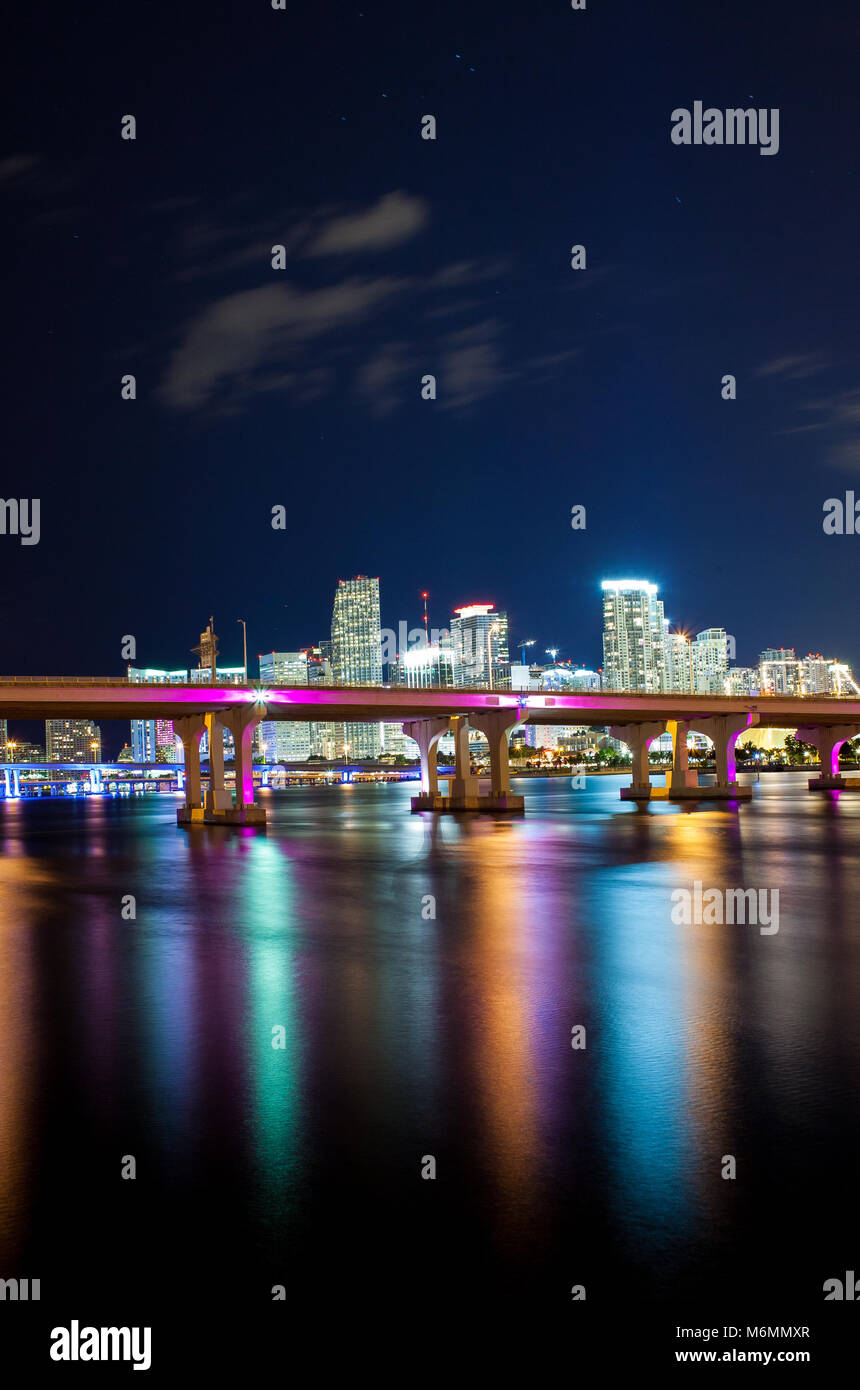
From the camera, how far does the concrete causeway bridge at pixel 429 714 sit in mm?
75375

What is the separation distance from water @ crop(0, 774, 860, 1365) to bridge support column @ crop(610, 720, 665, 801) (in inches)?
3418

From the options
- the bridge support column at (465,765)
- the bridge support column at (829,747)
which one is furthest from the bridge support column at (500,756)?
the bridge support column at (829,747)

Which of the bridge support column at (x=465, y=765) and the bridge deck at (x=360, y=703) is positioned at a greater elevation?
the bridge deck at (x=360, y=703)

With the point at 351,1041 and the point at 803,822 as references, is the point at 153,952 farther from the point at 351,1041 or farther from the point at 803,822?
the point at 803,822

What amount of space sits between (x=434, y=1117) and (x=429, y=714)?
85.2 meters

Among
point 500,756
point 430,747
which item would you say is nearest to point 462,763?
point 430,747

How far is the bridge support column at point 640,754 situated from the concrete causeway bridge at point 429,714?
15 cm

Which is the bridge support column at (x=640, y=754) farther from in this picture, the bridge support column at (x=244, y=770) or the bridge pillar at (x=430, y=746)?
the bridge support column at (x=244, y=770)

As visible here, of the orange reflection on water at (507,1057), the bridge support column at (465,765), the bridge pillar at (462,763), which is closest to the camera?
the orange reflection on water at (507,1057)

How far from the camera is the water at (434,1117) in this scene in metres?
7.76

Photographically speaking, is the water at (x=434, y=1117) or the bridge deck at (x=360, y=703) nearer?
the water at (x=434, y=1117)

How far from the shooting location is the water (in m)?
7.76

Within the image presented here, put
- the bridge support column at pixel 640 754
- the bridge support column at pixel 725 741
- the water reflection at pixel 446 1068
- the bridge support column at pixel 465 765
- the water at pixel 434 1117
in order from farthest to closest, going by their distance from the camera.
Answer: the bridge support column at pixel 640 754 → the bridge support column at pixel 725 741 → the bridge support column at pixel 465 765 → the water reflection at pixel 446 1068 → the water at pixel 434 1117

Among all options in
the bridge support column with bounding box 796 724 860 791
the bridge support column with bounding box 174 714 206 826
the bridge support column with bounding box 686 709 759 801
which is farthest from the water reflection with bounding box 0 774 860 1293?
the bridge support column with bounding box 796 724 860 791
